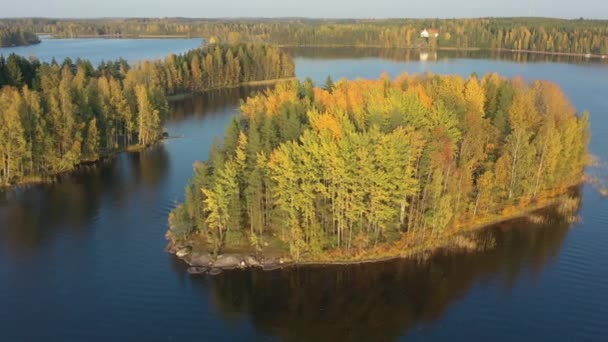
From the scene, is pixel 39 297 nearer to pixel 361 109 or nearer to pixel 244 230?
pixel 244 230

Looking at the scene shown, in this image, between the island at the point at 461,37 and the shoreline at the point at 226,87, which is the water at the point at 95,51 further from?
the shoreline at the point at 226,87

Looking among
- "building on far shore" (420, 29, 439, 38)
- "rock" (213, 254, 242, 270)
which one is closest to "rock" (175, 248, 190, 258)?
"rock" (213, 254, 242, 270)

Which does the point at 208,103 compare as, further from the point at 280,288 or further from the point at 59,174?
the point at 280,288

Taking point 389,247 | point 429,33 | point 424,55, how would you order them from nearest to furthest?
point 389,247 < point 424,55 < point 429,33

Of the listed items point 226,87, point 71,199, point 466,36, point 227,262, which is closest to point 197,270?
point 227,262

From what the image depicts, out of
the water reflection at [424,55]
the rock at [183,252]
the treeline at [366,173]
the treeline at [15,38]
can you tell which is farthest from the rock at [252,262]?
the treeline at [15,38]

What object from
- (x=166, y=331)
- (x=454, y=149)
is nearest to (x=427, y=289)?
(x=454, y=149)
